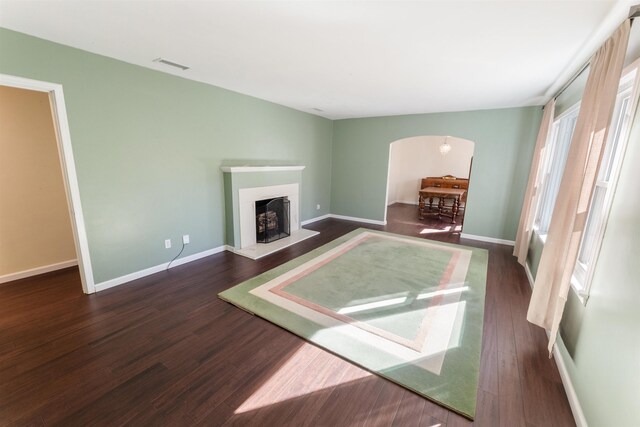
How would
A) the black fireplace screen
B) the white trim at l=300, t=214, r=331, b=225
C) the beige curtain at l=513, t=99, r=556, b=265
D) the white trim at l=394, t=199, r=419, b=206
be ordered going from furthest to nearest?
Result: the white trim at l=394, t=199, r=419, b=206
the white trim at l=300, t=214, r=331, b=225
the black fireplace screen
the beige curtain at l=513, t=99, r=556, b=265

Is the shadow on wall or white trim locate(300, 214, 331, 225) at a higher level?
the shadow on wall

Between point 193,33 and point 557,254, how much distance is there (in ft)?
11.1

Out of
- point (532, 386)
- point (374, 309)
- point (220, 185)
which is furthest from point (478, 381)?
point (220, 185)

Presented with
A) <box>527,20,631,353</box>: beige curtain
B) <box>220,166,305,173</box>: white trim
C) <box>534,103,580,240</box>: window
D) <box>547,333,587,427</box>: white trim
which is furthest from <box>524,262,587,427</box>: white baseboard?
<box>220,166,305,173</box>: white trim

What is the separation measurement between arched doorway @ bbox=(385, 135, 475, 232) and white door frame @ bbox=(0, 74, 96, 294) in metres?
7.13

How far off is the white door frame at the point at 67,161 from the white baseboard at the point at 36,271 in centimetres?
102

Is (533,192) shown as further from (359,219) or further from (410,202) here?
(410,202)

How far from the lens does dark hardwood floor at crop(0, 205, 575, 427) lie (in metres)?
1.55

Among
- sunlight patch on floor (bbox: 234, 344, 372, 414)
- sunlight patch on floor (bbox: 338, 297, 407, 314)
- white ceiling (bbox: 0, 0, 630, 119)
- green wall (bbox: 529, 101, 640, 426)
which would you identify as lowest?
sunlight patch on floor (bbox: 234, 344, 372, 414)

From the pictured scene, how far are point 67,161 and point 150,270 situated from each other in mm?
1495

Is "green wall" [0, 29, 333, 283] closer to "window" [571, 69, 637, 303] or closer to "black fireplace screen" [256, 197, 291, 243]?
"black fireplace screen" [256, 197, 291, 243]

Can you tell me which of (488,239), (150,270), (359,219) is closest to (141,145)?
(150,270)

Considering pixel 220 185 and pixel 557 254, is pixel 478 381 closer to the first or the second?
pixel 557 254

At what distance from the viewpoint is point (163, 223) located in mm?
3387
